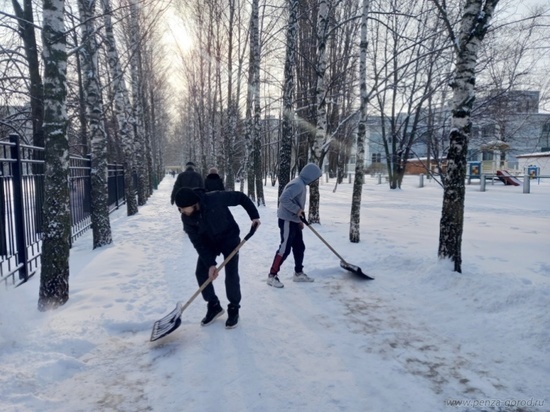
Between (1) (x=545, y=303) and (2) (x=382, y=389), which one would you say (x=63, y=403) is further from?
(1) (x=545, y=303)

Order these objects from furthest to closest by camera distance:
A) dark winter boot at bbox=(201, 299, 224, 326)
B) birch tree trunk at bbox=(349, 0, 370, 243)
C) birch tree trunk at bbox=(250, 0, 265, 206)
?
birch tree trunk at bbox=(250, 0, 265, 206) < birch tree trunk at bbox=(349, 0, 370, 243) < dark winter boot at bbox=(201, 299, 224, 326)

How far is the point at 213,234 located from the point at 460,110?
142 inches

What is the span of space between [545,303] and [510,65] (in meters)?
23.7

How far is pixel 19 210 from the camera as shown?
16.3 ft

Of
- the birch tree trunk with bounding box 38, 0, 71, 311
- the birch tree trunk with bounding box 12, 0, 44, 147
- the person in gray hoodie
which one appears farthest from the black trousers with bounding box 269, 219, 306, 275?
the birch tree trunk with bounding box 12, 0, 44, 147

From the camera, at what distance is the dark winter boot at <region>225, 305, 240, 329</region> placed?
3.72 meters

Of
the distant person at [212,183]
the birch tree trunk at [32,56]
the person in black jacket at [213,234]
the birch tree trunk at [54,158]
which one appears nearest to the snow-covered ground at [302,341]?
the person in black jacket at [213,234]

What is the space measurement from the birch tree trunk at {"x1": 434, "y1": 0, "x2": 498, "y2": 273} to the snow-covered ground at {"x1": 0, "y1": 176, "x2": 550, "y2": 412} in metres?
0.56

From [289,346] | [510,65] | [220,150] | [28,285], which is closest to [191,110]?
[220,150]

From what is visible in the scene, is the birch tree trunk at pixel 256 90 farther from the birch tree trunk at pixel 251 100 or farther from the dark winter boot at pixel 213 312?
the dark winter boot at pixel 213 312

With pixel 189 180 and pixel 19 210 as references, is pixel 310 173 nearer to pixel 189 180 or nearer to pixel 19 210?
pixel 189 180

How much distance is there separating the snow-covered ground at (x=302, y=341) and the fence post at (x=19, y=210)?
13.4 inches

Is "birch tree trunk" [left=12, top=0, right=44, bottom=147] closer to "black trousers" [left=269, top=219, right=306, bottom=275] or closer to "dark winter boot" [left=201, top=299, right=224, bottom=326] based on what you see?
"black trousers" [left=269, top=219, right=306, bottom=275]

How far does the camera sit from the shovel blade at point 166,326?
132 inches
